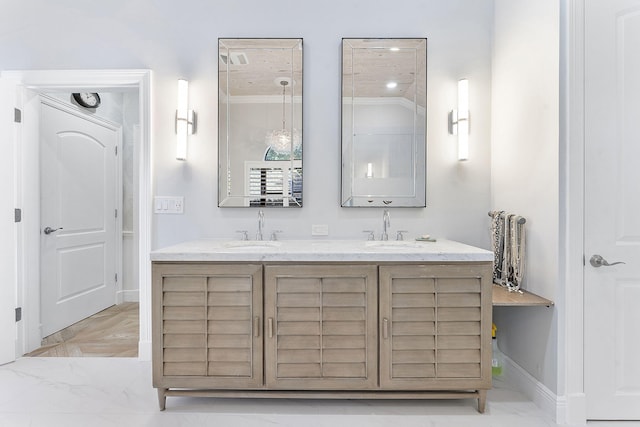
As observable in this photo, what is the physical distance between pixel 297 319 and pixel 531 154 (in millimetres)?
1612

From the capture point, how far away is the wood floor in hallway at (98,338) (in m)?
2.60

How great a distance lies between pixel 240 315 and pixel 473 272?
4.06 feet

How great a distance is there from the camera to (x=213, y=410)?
1896 mm

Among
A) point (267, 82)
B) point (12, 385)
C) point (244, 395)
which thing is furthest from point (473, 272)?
point (12, 385)

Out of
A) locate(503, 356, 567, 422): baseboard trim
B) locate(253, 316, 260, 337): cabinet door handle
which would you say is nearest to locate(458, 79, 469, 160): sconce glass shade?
locate(503, 356, 567, 422): baseboard trim

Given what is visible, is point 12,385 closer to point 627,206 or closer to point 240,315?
point 240,315

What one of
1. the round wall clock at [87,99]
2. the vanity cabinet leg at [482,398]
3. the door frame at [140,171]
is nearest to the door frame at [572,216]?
the vanity cabinet leg at [482,398]

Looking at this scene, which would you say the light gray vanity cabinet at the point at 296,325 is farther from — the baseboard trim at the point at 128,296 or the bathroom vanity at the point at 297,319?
the baseboard trim at the point at 128,296

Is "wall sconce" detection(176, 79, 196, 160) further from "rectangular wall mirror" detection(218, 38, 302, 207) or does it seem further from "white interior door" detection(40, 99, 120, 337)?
"white interior door" detection(40, 99, 120, 337)

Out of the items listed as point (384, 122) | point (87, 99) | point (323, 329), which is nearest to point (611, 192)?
point (384, 122)

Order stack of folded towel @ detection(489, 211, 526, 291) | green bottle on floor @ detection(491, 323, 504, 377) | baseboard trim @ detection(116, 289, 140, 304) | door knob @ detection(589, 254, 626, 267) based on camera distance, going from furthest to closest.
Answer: baseboard trim @ detection(116, 289, 140, 304)
green bottle on floor @ detection(491, 323, 504, 377)
stack of folded towel @ detection(489, 211, 526, 291)
door knob @ detection(589, 254, 626, 267)

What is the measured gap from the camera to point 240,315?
1.83m

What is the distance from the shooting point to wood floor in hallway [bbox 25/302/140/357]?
103 inches

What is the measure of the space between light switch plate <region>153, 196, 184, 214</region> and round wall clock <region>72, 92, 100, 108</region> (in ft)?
6.04
